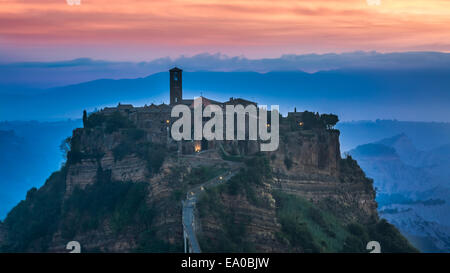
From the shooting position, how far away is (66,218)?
42.2 m

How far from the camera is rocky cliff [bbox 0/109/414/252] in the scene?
3491 cm

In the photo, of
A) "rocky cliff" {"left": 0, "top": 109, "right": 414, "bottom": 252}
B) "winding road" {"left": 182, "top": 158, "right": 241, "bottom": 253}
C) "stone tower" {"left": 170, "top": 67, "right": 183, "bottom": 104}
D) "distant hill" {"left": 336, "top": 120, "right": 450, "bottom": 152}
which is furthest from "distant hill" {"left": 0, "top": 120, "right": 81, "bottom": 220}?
"distant hill" {"left": 336, "top": 120, "right": 450, "bottom": 152}

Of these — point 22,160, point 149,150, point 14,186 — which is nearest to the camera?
point 149,150

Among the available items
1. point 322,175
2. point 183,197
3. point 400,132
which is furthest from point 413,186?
point 183,197

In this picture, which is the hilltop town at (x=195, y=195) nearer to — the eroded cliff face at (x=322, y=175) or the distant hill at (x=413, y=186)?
the eroded cliff face at (x=322, y=175)

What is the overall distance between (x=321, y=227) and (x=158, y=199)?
9798mm

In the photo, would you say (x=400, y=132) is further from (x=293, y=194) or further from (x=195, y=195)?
(x=195, y=195)

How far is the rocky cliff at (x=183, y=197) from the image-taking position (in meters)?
34.9

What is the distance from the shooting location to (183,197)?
3581cm

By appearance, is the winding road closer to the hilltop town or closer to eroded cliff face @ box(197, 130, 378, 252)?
the hilltop town

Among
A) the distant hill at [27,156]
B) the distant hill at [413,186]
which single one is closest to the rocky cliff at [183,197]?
the distant hill at [413,186]
